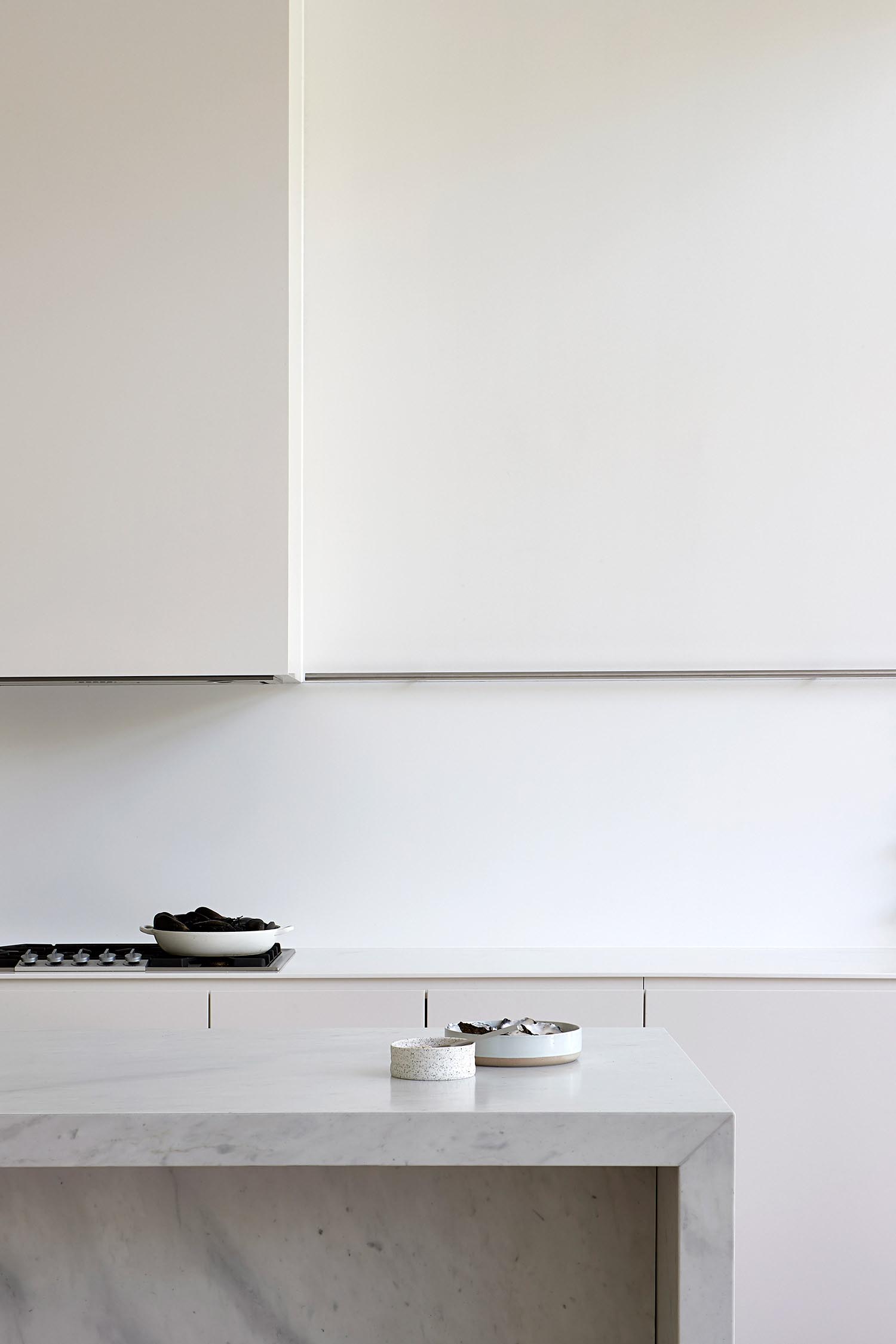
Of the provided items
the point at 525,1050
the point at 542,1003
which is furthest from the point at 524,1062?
the point at 542,1003

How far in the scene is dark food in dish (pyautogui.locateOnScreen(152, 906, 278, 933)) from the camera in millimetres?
2754

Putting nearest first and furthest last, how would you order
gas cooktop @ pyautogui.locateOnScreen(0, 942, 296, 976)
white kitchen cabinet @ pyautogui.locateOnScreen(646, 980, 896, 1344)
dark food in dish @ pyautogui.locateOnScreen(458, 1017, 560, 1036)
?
dark food in dish @ pyautogui.locateOnScreen(458, 1017, 560, 1036)
white kitchen cabinet @ pyautogui.locateOnScreen(646, 980, 896, 1344)
gas cooktop @ pyautogui.locateOnScreen(0, 942, 296, 976)

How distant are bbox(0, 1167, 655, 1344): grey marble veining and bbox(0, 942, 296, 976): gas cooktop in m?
1.22

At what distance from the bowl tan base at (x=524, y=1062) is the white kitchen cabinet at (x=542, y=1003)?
43.8 inches

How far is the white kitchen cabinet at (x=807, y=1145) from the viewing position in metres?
2.55

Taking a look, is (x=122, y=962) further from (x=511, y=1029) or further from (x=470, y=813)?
(x=511, y=1029)

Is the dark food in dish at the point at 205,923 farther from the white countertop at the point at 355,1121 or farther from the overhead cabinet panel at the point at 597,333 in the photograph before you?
the white countertop at the point at 355,1121

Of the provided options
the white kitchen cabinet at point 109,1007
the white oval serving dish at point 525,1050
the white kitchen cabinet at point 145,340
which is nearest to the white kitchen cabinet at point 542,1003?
the white kitchen cabinet at point 109,1007

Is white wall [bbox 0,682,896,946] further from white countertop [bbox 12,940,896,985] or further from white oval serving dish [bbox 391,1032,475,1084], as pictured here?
white oval serving dish [bbox 391,1032,475,1084]

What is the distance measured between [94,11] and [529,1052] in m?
2.48

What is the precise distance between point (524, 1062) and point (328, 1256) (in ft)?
1.03

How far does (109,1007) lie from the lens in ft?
8.65

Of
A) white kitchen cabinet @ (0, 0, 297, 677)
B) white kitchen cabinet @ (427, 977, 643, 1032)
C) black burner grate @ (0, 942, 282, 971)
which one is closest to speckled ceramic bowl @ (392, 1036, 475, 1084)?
white kitchen cabinet @ (427, 977, 643, 1032)

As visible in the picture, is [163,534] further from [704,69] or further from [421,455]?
[704,69]
